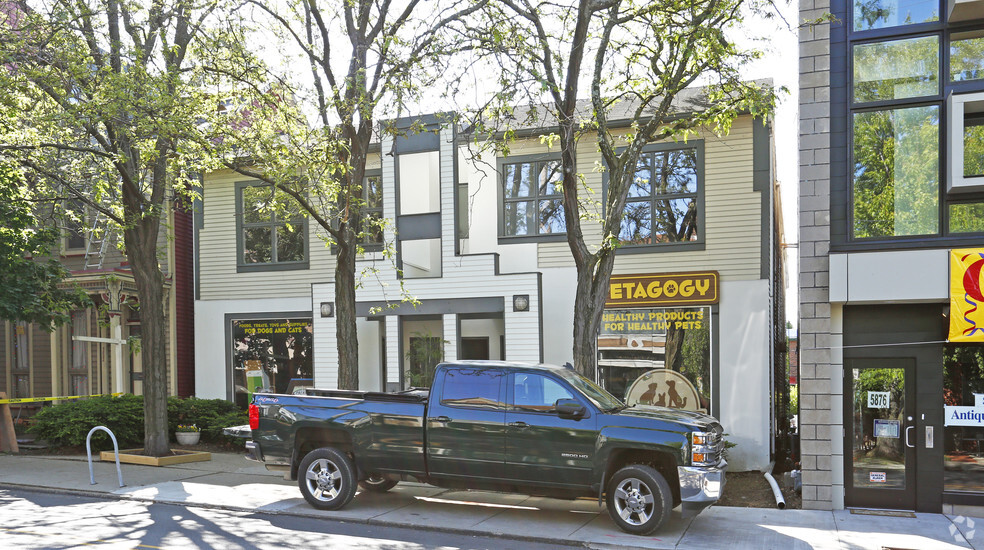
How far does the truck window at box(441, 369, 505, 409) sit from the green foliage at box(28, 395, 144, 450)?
29.2 feet

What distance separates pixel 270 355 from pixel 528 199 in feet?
24.5

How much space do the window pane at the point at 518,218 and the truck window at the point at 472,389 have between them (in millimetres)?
6702

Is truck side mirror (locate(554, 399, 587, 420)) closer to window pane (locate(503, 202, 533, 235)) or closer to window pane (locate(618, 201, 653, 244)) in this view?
window pane (locate(618, 201, 653, 244))

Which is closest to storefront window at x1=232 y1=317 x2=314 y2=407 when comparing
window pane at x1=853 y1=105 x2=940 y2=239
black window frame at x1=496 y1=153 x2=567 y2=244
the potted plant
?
the potted plant

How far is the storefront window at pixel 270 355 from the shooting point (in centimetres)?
1827

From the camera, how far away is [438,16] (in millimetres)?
12148

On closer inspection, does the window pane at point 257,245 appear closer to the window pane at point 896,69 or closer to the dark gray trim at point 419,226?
the dark gray trim at point 419,226

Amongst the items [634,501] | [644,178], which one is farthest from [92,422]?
[644,178]

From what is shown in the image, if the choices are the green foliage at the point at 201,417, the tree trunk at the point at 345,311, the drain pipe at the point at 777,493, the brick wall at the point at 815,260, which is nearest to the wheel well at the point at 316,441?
the tree trunk at the point at 345,311

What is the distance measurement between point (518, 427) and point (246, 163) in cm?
797

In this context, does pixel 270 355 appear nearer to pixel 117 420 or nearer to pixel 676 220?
pixel 117 420

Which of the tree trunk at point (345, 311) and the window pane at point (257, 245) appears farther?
the window pane at point (257, 245)

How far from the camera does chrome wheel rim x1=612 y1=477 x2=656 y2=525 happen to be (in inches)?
345

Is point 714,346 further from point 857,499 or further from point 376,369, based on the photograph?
point 376,369
